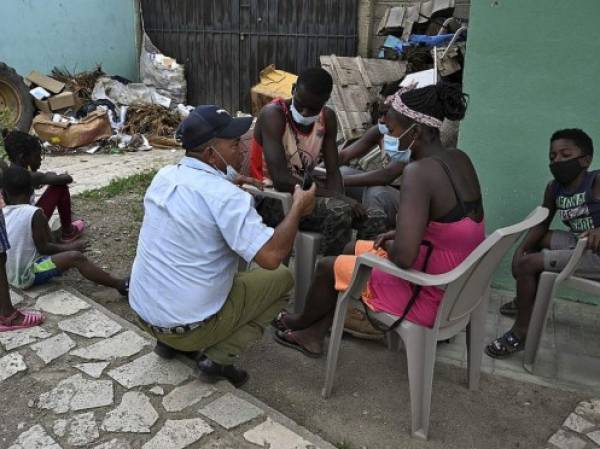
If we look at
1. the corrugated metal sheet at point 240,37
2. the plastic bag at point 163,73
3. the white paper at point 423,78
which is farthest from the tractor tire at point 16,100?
the white paper at point 423,78

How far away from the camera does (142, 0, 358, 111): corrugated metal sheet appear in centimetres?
862

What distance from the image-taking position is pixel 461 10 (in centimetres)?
738

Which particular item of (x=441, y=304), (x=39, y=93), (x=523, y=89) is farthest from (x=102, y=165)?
(x=441, y=304)

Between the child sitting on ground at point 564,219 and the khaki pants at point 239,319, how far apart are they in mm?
1308

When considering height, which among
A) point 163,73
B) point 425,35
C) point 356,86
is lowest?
point 163,73

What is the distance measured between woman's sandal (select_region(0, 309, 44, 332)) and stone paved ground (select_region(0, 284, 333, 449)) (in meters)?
0.04

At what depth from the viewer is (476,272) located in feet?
7.93

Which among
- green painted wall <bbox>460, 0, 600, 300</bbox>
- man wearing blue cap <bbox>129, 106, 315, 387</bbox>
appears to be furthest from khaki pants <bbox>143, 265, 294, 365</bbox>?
green painted wall <bbox>460, 0, 600, 300</bbox>

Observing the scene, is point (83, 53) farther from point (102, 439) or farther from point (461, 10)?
point (102, 439)

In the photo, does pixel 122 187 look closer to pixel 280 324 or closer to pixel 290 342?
pixel 280 324

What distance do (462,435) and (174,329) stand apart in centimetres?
142

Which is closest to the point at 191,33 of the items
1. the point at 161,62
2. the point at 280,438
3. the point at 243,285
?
the point at 161,62

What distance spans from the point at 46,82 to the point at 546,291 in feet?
27.1

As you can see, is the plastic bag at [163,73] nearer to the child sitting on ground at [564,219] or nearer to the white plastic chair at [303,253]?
the white plastic chair at [303,253]
